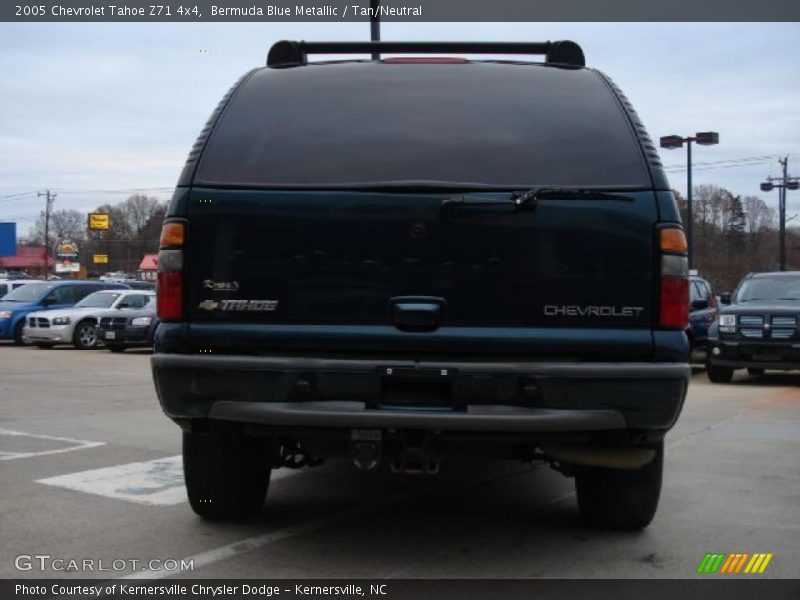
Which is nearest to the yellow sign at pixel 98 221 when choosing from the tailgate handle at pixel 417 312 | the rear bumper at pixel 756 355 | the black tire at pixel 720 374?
the black tire at pixel 720 374

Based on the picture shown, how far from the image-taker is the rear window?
3.93 metres

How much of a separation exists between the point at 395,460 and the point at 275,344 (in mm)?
783

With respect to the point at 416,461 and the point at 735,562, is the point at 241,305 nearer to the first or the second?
the point at 416,461

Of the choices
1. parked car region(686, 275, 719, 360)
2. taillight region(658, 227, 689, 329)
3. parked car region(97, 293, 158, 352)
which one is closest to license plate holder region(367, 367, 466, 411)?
taillight region(658, 227, 689, 329)

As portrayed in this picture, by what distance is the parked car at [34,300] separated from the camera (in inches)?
915

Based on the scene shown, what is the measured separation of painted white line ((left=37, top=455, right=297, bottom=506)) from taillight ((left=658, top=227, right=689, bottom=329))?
3.24 meters

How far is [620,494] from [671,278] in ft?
4.68

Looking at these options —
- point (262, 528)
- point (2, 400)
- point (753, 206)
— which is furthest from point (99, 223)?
point (262, 528)

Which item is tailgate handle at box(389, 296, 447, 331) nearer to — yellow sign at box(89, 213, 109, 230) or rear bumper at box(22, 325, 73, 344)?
rear bumper at box(22, 325, 73, 344)

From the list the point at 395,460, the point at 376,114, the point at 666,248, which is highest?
the point at 376,114

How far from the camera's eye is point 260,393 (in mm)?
3844

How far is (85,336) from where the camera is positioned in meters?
22.3

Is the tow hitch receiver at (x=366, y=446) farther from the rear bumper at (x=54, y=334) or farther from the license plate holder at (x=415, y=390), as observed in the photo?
the rear bumper at (x=54, y=334)

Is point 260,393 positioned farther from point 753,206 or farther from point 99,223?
point 753,206
